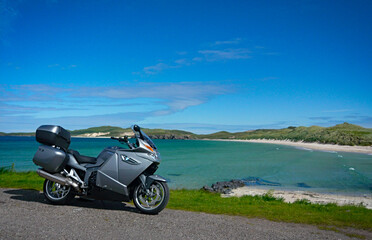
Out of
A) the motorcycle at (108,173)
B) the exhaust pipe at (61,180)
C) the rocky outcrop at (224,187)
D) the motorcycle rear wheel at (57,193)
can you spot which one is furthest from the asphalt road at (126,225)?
the rocky outcrop at (224,187)

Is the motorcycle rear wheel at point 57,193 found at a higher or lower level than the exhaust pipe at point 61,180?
lower

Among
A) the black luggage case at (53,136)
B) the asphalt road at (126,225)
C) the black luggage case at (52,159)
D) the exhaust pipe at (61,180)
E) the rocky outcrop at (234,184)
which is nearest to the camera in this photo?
the asphalt road at (126,225)

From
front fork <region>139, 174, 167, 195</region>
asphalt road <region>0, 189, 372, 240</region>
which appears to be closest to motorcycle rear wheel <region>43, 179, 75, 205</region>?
asphalt road <region>0, 189, 372, 240</region>

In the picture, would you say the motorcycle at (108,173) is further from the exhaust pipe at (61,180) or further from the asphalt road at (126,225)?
the asphalt road at (126,225)

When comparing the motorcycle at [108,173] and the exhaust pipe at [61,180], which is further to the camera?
the exhaust pipe at [61,180]

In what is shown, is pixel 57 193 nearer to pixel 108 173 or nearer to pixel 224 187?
pixel 108 173

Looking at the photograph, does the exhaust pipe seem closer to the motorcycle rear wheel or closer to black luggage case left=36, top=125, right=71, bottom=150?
the motorcycle rear wheel

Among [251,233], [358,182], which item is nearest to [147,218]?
[251,233]

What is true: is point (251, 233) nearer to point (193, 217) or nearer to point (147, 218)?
point (193, 217)

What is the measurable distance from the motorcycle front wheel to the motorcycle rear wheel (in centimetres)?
177

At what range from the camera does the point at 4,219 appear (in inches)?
245

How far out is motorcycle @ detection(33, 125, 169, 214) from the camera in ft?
24.4

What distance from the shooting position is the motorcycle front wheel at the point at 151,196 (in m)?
7.28

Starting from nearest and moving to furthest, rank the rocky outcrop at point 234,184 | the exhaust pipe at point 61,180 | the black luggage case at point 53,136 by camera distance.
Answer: the exhaust pipe at point 61,180, the black luggage case at point 53,136, the rocky outcrop at point 234,184
